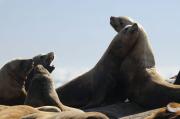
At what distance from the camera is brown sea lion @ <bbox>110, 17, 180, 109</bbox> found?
13367mm

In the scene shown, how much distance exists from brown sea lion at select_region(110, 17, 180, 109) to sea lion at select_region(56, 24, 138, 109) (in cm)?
22

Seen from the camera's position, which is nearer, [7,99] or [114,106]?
[114,106]

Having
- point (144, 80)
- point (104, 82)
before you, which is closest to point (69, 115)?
point (144, 80)

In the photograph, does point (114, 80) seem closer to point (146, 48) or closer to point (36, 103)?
point (146, 48)

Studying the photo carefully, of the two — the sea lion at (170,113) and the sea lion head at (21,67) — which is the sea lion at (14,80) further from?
the sea lion at (170,113)

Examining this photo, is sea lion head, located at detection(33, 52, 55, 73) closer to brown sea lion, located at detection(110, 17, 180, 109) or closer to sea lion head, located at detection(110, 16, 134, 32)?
sea lion head, located at detection(110, 16, 134, 32)

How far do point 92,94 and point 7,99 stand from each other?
6.75 feet

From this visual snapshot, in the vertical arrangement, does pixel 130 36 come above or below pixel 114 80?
above

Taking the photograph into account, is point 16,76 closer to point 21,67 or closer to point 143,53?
point 21,67

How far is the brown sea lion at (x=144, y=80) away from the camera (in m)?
13.4

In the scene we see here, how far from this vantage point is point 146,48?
15438mm

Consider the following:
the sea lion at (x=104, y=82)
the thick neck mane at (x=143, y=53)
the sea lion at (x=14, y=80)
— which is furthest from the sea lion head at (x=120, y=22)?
the sea lion at (x=14, y=80)

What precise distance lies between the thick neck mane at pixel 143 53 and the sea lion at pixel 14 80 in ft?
8.81

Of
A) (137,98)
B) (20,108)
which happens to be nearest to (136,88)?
(137,98)
